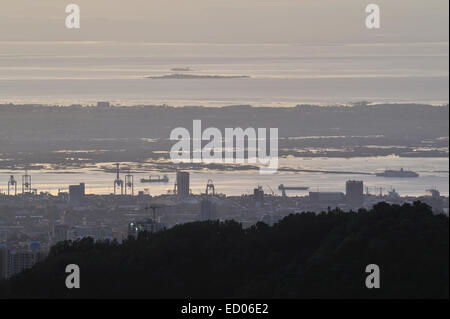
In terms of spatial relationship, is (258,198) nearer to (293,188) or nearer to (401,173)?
(293,188)


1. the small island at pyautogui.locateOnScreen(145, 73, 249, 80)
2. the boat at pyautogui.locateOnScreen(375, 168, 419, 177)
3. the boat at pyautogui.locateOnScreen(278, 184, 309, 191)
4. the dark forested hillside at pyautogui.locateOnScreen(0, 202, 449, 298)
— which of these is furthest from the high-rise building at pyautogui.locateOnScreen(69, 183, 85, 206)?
the dark forested hillside at pyautogui.locateOnScreen(0, 202, 449, 298)

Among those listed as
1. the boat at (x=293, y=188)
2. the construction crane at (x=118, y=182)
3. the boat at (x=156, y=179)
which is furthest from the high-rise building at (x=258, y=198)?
the boat at (x=156, y=179)

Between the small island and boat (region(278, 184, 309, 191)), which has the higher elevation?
the small island

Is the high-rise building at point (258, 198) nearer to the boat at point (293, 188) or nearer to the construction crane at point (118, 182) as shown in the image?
the boat at point (293, 188)

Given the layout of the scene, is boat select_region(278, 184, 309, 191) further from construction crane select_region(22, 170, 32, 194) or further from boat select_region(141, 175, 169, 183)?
construction crane select_region(22, 170, 32, 194)

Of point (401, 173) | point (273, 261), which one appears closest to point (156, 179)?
point (401, 173)

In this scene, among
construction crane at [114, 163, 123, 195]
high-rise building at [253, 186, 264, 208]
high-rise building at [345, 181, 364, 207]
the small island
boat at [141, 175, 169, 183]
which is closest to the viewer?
high-rise building at [345, 181, 364, 207]

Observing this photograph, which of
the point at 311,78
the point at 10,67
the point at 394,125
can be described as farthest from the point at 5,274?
the point at 10,67

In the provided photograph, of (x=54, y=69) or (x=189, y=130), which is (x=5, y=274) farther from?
(x=54, y=69)
